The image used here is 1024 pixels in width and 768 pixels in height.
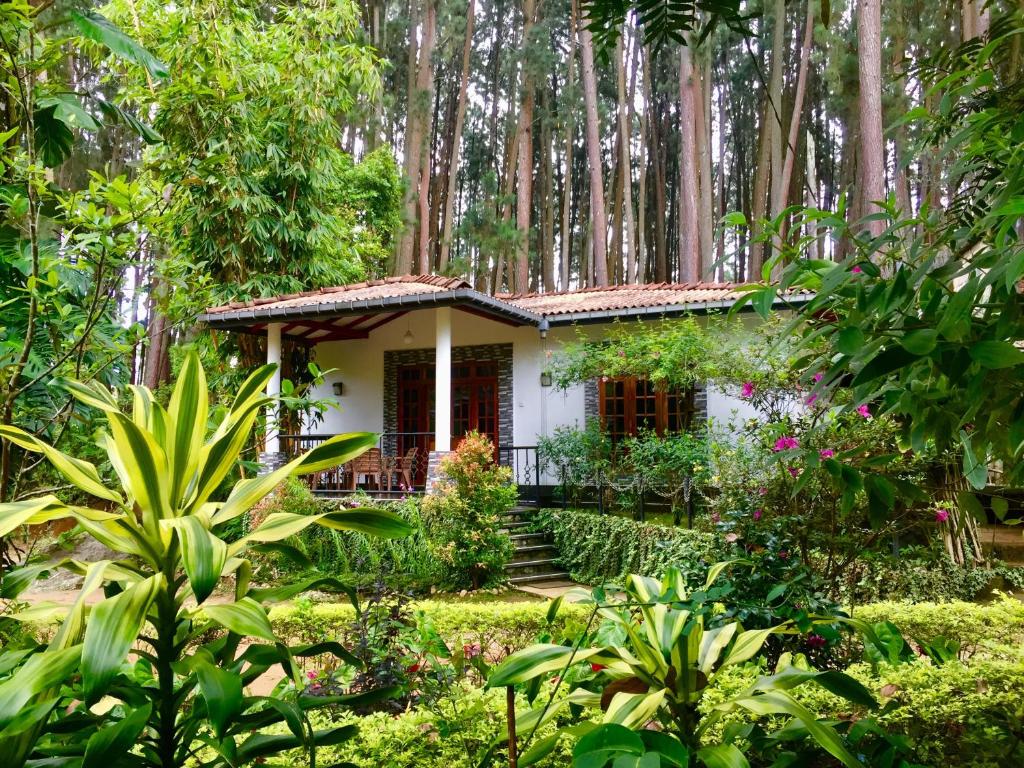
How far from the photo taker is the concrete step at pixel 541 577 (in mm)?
8641

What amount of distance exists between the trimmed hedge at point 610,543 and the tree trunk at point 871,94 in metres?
5.92

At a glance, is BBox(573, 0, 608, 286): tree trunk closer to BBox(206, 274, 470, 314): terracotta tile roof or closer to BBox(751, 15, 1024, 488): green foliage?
BBox(206, 274, 470, 314): terracotta tile roof

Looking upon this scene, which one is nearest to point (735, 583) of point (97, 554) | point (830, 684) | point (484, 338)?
point (830, 684)

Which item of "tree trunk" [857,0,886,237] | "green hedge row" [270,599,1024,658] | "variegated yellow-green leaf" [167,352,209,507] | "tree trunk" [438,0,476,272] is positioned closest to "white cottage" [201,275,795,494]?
"tree trunk" [857,0,886,237]

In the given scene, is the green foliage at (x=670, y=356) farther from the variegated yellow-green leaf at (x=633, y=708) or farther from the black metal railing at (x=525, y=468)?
the variegated yellow-green leaf at (x=633, y=708)

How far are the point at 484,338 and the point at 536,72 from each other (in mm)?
10207

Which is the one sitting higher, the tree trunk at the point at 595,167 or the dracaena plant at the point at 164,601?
the tree trunk at the point at 595,167

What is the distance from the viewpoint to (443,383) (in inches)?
407

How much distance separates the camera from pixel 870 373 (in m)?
0.99

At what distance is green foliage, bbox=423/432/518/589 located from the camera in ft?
27.3

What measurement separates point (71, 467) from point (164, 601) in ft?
1.25

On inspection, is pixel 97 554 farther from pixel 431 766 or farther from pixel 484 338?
pixel 431 766

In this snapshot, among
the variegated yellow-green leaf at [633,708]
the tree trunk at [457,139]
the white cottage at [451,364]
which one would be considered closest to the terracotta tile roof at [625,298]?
the white cottage at [451,364]

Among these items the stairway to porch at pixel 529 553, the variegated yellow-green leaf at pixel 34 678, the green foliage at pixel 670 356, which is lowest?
the stairway to porch at pixel 529 553
